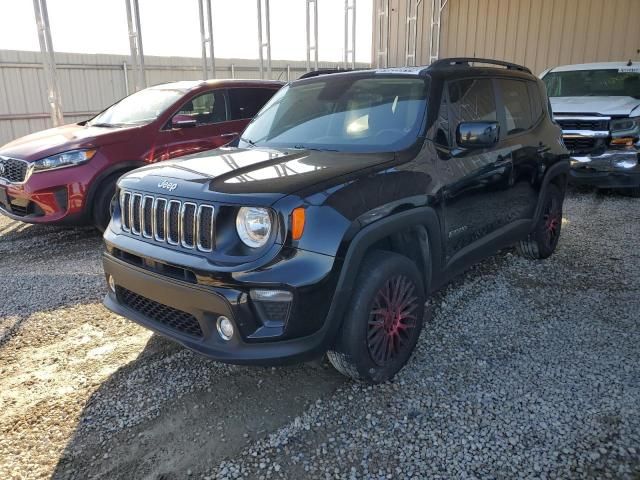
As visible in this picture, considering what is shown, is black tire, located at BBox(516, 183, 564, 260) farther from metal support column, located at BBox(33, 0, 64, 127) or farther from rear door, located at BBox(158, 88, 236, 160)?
metal support column, located at BBox(33, 0, 64, 127)

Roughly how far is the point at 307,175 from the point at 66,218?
11.9 ft

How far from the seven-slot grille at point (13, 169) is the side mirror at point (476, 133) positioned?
4.26 meters

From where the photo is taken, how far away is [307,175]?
272 centimetres

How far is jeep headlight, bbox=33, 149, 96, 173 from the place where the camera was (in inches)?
206

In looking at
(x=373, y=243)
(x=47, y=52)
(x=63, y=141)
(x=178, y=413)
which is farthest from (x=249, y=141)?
(x=47, y=52)

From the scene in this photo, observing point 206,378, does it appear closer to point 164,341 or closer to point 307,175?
point 164,341

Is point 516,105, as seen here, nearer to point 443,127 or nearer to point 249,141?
point 443,127

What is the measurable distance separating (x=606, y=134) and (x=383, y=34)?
11.1 m

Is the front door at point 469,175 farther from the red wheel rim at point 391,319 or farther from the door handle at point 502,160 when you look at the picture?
the red wheel rim at point 391,319

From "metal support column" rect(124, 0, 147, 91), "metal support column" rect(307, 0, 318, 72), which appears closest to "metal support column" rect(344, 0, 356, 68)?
"metal support column" rect(307, 0, 318, 72)

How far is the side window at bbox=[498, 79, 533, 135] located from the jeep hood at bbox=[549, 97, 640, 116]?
366 cm

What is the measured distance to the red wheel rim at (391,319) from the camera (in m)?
2.85

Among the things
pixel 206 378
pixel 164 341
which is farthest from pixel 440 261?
pixel 164 341

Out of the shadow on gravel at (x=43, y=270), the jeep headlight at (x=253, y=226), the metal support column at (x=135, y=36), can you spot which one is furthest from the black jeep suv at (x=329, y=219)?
the metal support column at (x=135, y=36)
